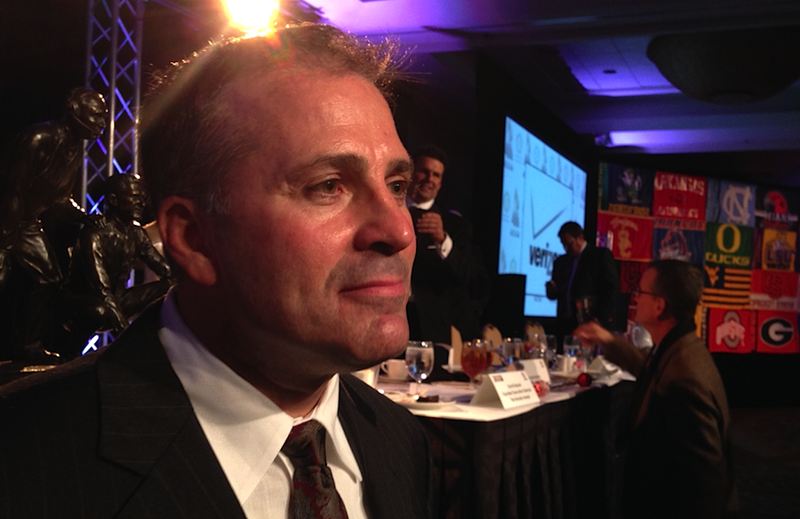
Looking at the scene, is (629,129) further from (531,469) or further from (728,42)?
(531,469)

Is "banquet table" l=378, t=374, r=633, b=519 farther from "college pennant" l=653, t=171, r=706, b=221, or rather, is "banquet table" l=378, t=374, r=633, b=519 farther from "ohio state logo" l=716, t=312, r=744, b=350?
"ohio state logo" l=716, t=312, r=744, b=350

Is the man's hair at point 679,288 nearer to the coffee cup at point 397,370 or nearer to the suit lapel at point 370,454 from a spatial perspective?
the coffee cup at point 397,370

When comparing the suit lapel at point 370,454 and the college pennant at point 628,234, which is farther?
the college pennant at point 628,234

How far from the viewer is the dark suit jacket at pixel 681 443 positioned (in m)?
2.43

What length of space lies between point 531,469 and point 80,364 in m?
1.89

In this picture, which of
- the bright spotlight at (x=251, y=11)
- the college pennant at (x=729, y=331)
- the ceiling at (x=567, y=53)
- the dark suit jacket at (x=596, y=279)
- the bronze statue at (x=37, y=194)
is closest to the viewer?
the bronze statue at (x=37, y=194)

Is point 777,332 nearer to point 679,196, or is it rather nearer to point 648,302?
point 679,196

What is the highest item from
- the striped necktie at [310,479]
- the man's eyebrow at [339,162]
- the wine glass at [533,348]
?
the man's eyebrow at [339,162]

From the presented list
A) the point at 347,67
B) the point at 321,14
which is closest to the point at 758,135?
the point at 321,14

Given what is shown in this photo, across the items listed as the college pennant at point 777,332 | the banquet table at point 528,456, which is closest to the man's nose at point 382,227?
the banquet table at point 528,456

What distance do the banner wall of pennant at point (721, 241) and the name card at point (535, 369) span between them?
296 inches

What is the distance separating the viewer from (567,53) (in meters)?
6.70

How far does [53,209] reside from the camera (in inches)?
108

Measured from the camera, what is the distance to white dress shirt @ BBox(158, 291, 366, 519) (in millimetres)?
859
